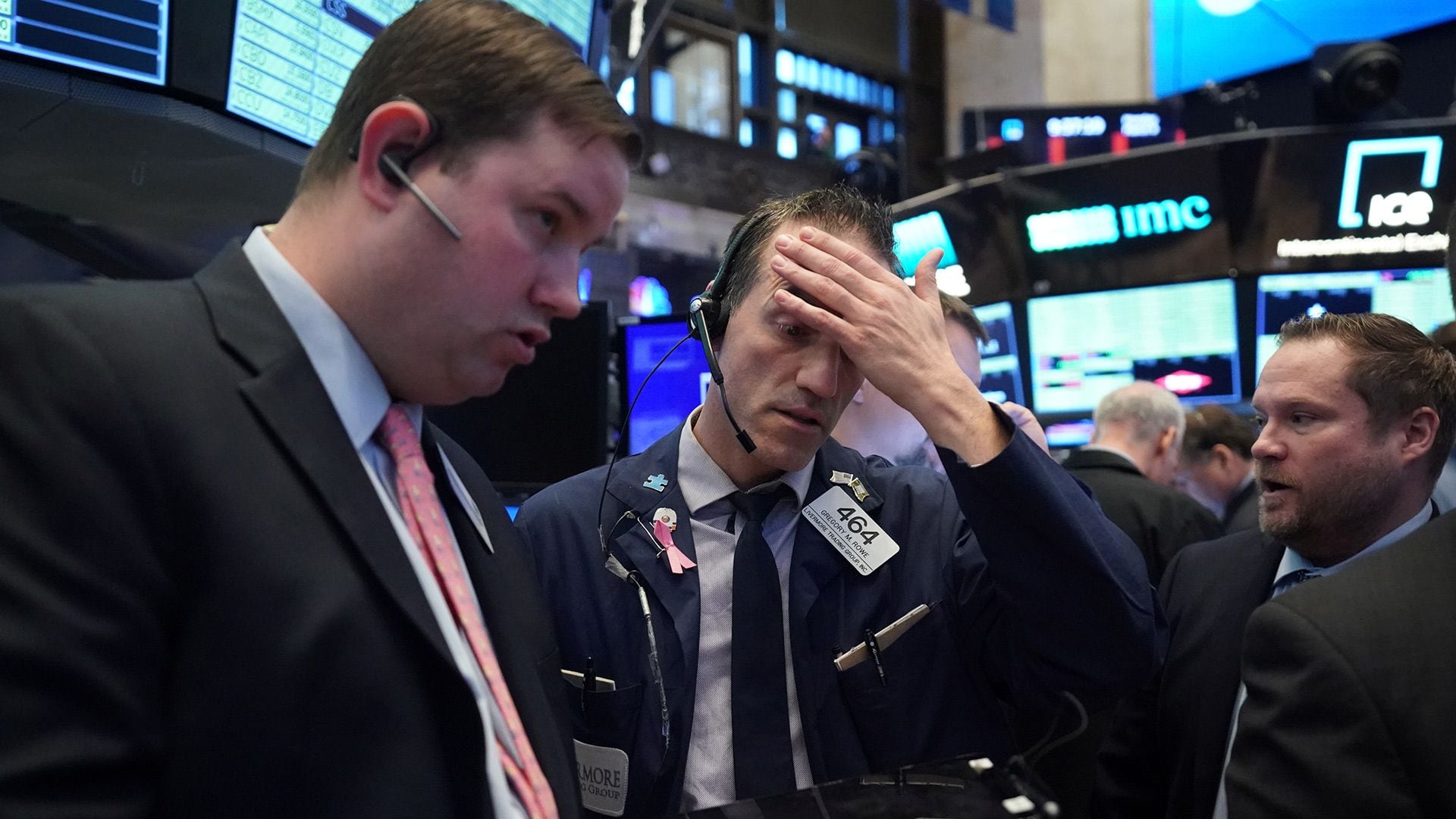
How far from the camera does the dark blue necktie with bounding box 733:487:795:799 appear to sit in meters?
1.46

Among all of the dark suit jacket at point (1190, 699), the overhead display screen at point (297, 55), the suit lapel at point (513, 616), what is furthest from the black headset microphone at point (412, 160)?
the dark suit jacket at point (1190, 699)

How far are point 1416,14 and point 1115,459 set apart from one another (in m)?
9.88

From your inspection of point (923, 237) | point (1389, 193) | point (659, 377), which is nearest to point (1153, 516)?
point (659, 377)

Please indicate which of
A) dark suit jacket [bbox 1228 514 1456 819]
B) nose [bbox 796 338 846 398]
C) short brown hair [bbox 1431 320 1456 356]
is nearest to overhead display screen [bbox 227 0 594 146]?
nose [bbox 796 338 846 398]

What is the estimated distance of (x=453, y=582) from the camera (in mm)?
1020

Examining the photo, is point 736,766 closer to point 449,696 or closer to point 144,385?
point 449,696

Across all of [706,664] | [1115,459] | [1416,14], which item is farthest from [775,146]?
[706,664]

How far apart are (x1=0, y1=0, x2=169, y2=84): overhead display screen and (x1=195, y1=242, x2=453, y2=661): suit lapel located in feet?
3.77

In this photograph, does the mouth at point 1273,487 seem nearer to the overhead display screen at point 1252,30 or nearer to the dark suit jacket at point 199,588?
the dark suit jacket at point 199,588

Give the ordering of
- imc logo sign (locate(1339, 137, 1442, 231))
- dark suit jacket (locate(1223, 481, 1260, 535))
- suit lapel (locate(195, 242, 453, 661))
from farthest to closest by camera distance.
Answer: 1. imc logo sign (locate(1339, 137, 1442, 231))
2. dark suit jacket (locate(1223, 481, 1260, 535))
3. suit lapel (locate(195, 242, 453, 661))

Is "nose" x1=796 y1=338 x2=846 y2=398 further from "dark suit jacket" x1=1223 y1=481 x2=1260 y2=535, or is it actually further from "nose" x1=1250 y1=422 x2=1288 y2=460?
"dark suit jacket" x1=1223 y1=481 x2=1260 y2=535

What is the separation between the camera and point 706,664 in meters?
1.54

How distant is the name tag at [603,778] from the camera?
1.47 m

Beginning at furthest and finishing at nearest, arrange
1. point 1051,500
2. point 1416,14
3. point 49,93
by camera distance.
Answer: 1. point 1416,14
2. point 49,93
3. point 1051,500
